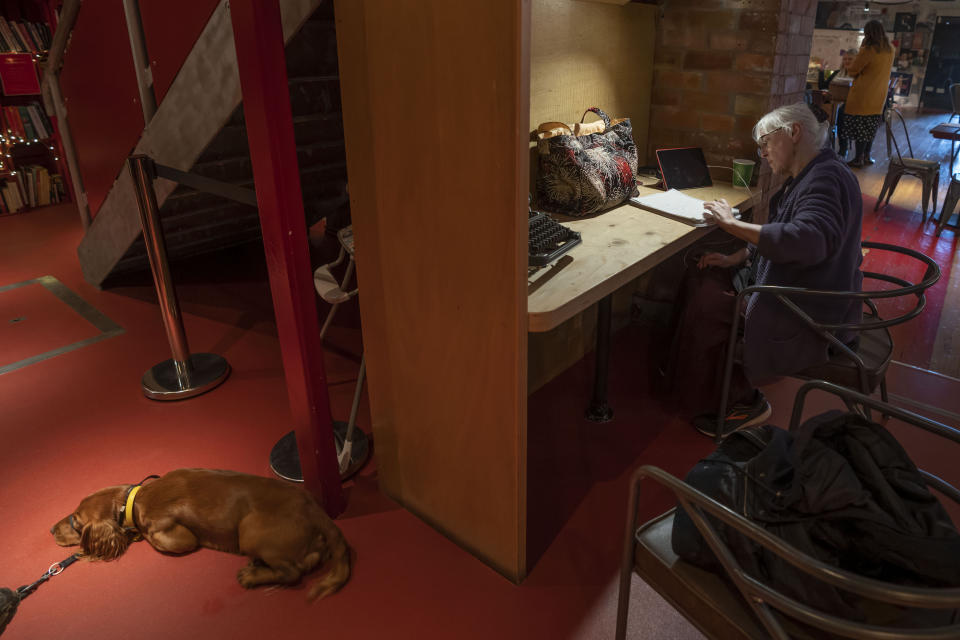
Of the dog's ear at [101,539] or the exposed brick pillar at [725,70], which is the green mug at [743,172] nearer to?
the exposed brick pillar at [725,70]

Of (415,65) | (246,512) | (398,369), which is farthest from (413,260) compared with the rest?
(246,512)

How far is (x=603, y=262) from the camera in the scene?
2031 millimetres

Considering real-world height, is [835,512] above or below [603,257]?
below

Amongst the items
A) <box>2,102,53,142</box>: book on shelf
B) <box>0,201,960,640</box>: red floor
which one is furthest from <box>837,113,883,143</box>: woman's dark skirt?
<box>2,102,53,142</box>: book on shelf

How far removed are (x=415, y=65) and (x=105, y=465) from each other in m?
2.02

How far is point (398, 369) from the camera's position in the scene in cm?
195

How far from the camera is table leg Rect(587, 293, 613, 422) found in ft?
8.15

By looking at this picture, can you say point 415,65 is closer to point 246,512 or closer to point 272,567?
point 246,512

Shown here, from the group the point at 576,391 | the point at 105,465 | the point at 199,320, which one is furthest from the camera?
the point at 199,320

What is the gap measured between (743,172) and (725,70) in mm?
486

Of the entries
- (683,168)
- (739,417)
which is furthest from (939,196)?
(739,417)

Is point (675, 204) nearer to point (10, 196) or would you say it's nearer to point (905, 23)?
point (10, 196)

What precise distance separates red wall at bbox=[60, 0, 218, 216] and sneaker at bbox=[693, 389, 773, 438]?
8.40 ft

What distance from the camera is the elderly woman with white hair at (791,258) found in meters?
2.04
